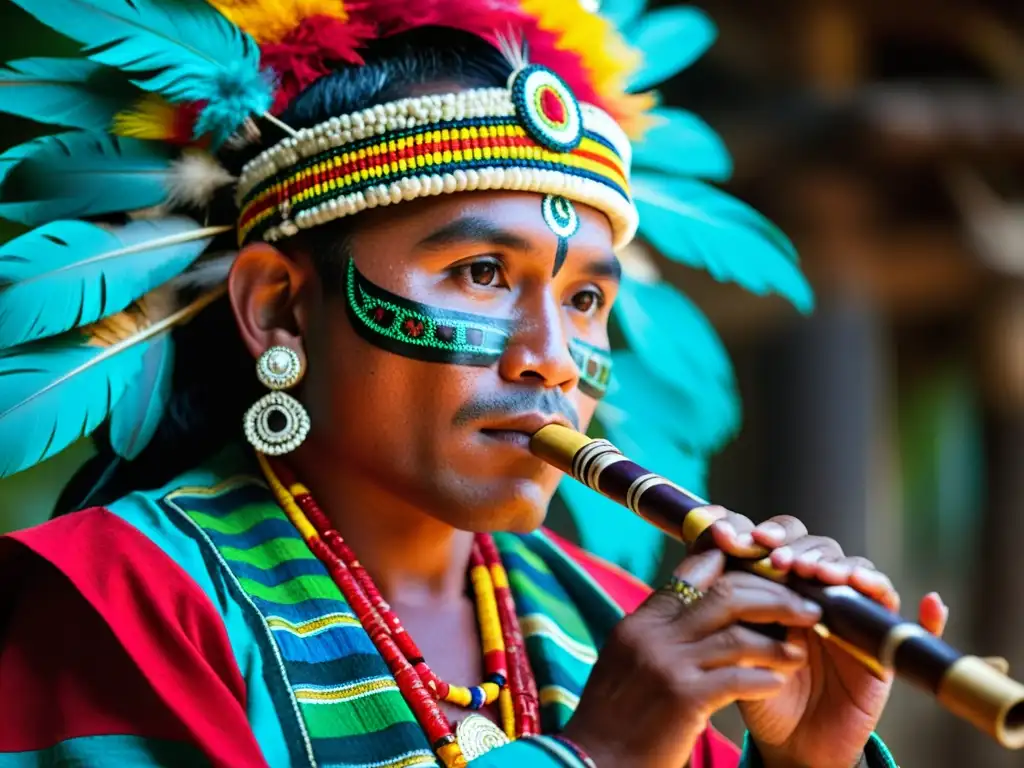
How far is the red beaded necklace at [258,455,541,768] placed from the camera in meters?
2.02

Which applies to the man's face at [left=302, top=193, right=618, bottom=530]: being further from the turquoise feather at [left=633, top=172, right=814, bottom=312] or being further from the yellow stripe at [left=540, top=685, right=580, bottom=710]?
the turquoise feather at [left=633, top=172, right=814, bottom=312]

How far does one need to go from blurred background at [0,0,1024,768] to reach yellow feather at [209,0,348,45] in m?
3.73

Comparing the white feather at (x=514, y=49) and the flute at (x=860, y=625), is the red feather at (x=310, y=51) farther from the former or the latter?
the flute at (x=860, y=625)

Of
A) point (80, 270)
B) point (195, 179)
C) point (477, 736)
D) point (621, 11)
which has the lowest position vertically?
point (477, 736)

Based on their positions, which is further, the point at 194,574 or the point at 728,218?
the point at 728,218

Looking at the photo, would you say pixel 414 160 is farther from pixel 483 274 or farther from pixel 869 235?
pixel 869 235

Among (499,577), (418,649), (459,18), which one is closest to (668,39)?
(459,18)

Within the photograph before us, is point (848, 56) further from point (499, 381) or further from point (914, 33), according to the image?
point (499, 381)

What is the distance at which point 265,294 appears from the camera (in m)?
2.25

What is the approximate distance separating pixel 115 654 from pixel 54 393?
0.50 m

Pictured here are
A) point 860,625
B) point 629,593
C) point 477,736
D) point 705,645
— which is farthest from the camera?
point 629,593

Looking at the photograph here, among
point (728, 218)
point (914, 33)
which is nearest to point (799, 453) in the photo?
point (914, 33)

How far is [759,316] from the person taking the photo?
646 cm

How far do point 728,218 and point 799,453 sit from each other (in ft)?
11.1
